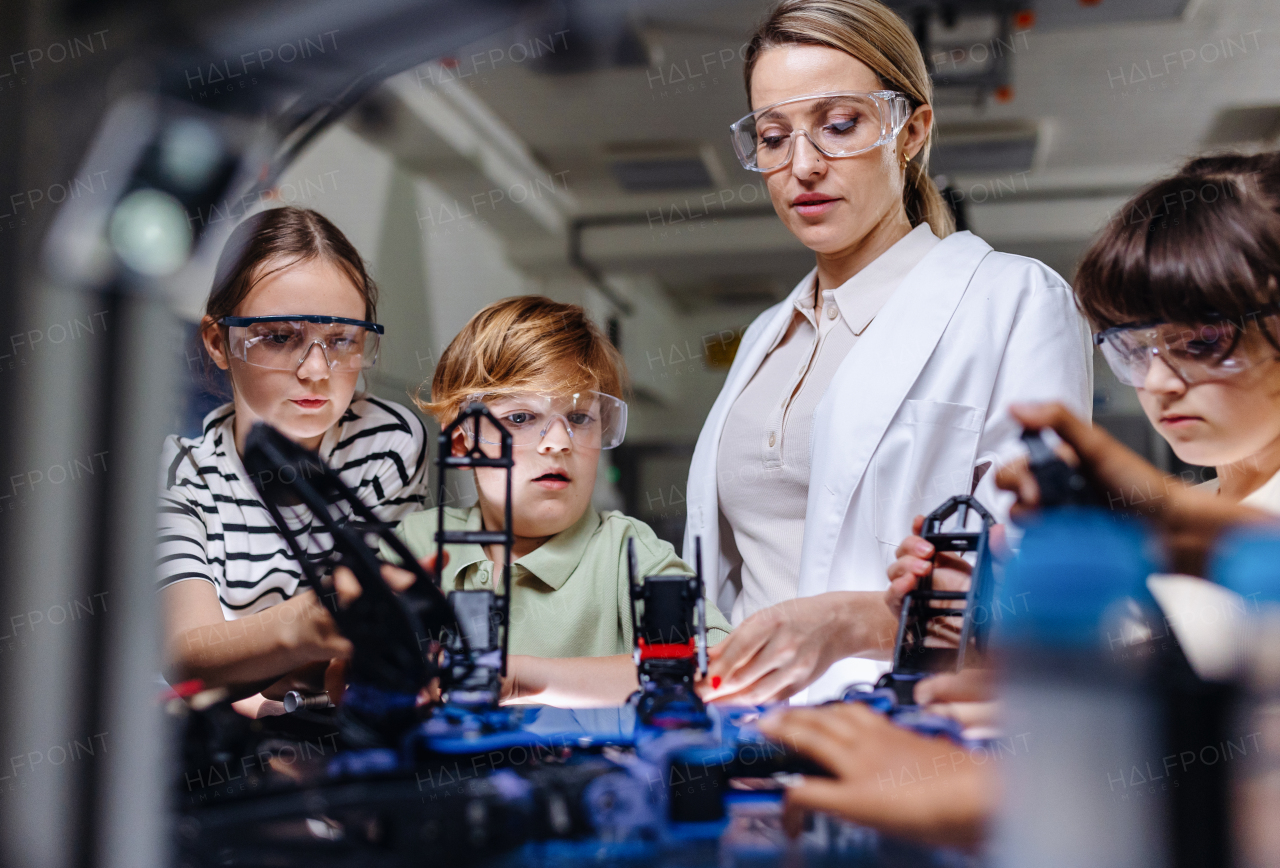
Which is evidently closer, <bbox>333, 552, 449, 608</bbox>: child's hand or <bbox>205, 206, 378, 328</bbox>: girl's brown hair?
<bbox>333, 552, 449, 608</bbox>: child's hand

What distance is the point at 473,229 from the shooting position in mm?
4250

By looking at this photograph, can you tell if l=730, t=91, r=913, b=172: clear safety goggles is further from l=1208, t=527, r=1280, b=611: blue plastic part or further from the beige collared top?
l=1208, t=527, r=1280, b=611: blue plastic part

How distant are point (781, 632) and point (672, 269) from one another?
16.9ft

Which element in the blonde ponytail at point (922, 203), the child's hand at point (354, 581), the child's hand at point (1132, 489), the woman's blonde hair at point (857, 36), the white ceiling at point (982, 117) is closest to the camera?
the child's hand at point (1132, 489)

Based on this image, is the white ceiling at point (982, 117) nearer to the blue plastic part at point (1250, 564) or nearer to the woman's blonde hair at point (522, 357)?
the woman's blonde hair at point (522, 357)

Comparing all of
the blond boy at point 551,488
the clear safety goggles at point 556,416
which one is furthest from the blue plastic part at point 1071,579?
the clear safety goggles at point 556,416

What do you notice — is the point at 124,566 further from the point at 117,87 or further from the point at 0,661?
the point at 117,87

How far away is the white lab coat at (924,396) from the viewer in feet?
3.79

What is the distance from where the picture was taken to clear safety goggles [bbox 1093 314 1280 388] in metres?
0.74

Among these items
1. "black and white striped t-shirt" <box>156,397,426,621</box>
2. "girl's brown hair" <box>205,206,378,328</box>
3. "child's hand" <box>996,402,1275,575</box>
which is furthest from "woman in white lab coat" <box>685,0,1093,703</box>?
"girl's brown hair" <box>205,206,378,328</box>

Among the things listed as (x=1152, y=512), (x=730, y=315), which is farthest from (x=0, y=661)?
(x=730, y=315)

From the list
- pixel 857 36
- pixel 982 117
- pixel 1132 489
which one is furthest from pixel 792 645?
pixel 982 117

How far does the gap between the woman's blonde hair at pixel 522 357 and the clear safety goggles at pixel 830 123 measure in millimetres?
356

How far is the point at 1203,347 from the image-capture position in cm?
76
